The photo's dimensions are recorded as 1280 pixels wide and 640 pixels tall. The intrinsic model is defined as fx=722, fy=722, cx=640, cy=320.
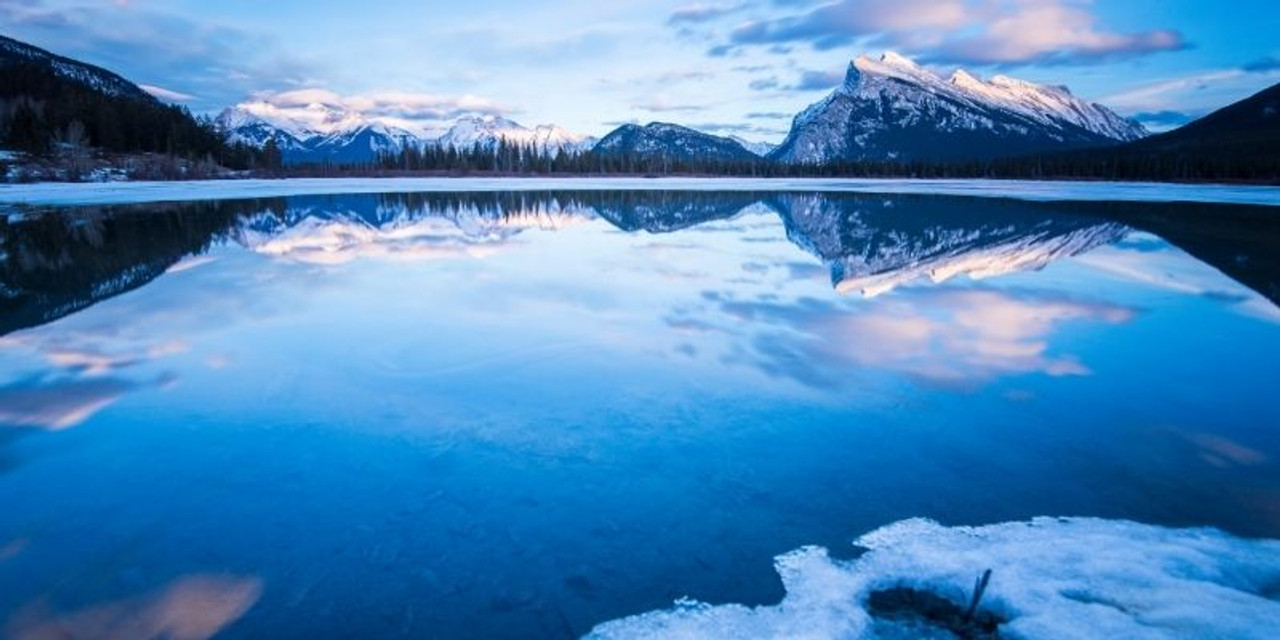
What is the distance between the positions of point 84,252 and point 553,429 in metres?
15.7

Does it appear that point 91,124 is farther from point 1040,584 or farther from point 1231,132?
point 1231,132

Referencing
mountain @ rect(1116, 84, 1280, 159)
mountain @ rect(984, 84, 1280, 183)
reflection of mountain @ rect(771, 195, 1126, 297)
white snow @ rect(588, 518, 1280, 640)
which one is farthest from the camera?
mountain @ rect(1116, 84, 1280, 159)

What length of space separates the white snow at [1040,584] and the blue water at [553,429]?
0.66ft

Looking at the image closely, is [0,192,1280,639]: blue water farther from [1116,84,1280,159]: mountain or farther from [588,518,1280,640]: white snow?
[1116,84,1280,159]: mountain

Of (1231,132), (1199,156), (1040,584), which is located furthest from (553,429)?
(1231,132)

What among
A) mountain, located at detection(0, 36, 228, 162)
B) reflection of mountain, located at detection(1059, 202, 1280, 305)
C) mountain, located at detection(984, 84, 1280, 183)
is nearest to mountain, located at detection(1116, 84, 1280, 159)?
mountain, located at detection(984, 84, 1280, 183)

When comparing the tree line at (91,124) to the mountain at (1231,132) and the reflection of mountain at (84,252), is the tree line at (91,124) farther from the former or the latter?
the mountain at (1231,132)

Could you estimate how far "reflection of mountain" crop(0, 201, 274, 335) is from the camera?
37.3ft

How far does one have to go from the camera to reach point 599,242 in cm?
2102

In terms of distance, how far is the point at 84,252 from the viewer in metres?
16.4

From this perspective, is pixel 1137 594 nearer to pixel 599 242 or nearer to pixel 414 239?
pixel 599 242

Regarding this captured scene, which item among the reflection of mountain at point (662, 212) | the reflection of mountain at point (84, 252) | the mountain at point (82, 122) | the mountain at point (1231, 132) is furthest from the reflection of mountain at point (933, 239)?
the mountain at point (1231, 132)

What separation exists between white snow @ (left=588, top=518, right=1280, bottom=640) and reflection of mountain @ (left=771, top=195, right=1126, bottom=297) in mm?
8554

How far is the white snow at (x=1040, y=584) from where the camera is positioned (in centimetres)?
356
